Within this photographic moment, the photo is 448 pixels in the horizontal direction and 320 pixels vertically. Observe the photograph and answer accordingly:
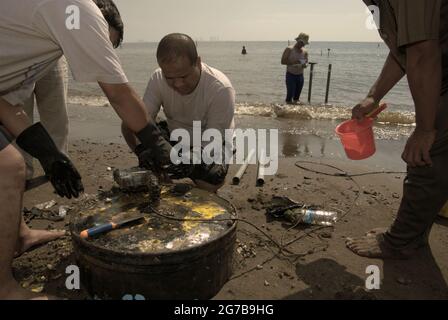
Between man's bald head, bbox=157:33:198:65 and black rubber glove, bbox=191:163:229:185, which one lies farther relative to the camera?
black rubber glove, bbox=191:163:229:185

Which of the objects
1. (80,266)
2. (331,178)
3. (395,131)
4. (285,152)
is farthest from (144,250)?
(395,131)

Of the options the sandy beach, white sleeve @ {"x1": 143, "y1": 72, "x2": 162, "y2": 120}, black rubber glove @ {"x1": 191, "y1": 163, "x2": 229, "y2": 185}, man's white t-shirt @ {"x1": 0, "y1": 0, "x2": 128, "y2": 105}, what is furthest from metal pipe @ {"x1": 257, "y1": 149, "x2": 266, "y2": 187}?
man's white t-shirt @ {"x1": 0, "y1": 0, "x2": 128, "y2": 105}

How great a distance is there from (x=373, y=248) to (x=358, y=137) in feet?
3.09

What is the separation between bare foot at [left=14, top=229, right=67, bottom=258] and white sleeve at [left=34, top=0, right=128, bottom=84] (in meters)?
1.47

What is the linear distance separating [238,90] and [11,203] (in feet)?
44.9

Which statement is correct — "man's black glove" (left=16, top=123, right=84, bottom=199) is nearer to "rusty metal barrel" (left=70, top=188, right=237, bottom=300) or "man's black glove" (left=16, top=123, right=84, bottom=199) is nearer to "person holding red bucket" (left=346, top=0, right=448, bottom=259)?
"rusty metal barrel" (left=70, top=188, right=237, bottom=300)

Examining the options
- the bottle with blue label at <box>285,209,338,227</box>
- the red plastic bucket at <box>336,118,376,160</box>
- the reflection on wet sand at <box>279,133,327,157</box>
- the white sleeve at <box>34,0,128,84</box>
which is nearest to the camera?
the white sleeve at <box>34,0,128,84</box>

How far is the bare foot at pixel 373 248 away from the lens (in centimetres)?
274

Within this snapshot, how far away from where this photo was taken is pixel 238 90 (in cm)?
1514

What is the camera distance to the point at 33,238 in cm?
273

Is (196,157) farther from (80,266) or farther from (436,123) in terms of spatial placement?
(436,123)

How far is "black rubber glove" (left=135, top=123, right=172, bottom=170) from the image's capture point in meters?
2.35

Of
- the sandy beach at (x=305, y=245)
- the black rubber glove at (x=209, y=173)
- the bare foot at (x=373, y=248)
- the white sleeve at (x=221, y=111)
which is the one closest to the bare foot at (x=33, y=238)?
the sandy beach at (x=305, y=245)

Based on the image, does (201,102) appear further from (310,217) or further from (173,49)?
(310,217)
